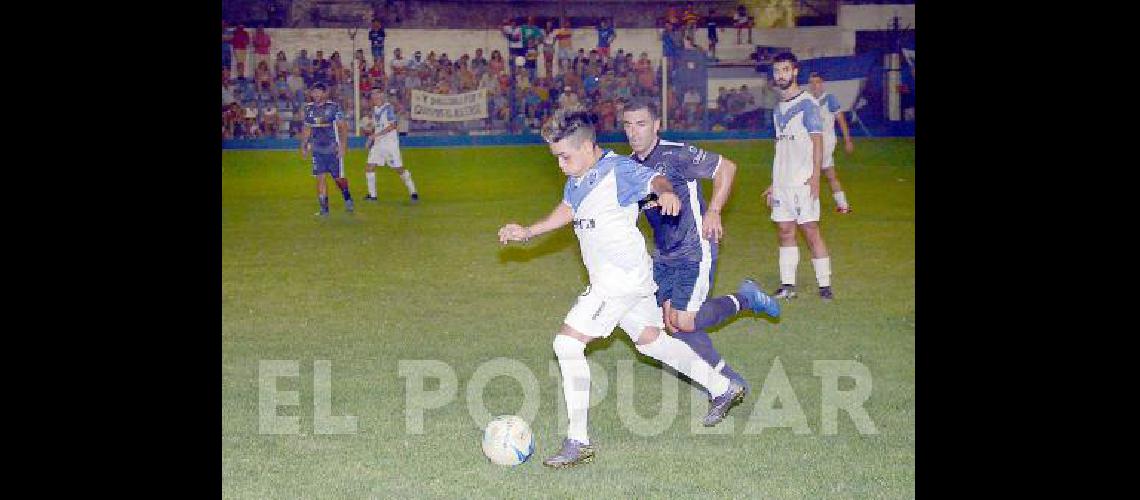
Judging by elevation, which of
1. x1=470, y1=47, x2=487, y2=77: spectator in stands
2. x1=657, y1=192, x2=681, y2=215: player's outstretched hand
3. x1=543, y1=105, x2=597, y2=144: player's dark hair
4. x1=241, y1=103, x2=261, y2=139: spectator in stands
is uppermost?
x1=470, y1=47, x2=487, y2=77: spectator in stands

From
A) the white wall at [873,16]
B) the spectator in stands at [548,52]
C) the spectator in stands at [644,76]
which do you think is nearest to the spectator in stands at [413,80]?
the spectator in stands at [548,52]

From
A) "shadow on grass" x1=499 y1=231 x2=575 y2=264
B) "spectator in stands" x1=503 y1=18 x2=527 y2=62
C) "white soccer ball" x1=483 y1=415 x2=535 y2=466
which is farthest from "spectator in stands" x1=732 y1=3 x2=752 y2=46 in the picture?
"white soccer ball" x1=483 y1=415 x2=535 y2=466

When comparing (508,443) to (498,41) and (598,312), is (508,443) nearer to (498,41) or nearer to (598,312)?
(598,312)

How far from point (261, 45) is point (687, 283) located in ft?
88.5

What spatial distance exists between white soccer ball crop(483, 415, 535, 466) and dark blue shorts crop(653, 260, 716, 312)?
5.10ft

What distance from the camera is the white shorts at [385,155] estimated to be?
21277 millimetres

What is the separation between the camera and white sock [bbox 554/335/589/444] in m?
6.78

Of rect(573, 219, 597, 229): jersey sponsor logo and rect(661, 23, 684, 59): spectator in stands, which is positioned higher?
rect(661, 23, 684, 59): spectator in stands

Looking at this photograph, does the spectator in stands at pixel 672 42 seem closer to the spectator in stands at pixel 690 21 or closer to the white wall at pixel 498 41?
the spectator in stands at pixel 690 21

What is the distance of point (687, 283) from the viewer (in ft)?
25.8

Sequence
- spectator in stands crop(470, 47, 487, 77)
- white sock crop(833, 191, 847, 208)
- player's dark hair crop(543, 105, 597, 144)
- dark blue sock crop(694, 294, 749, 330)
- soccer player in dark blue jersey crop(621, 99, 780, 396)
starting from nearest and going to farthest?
1. player's dark hair crop(543, 105, 597, 144)
2. soccer player in dark blue jersey crop(621, 99, 780, 396)
3. dark blue sock crop(694, 294, 749, 330)
4. white sock crop(833, 191, 847, 208)
5. spectator in stands crop(470, 47, 487, 77)

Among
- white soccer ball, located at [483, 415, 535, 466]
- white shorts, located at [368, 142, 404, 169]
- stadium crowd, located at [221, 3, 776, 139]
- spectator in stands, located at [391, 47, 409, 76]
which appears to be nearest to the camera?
white soccer ball, located at [483, 415, 535, 466]

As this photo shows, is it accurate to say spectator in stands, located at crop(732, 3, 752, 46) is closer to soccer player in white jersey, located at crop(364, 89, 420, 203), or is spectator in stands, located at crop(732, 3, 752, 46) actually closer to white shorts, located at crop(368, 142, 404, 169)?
soccer player in white jersey, located at crop(364, 89, 420, 203)

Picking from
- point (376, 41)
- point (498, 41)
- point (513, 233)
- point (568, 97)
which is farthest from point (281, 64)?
point (513, 233)
